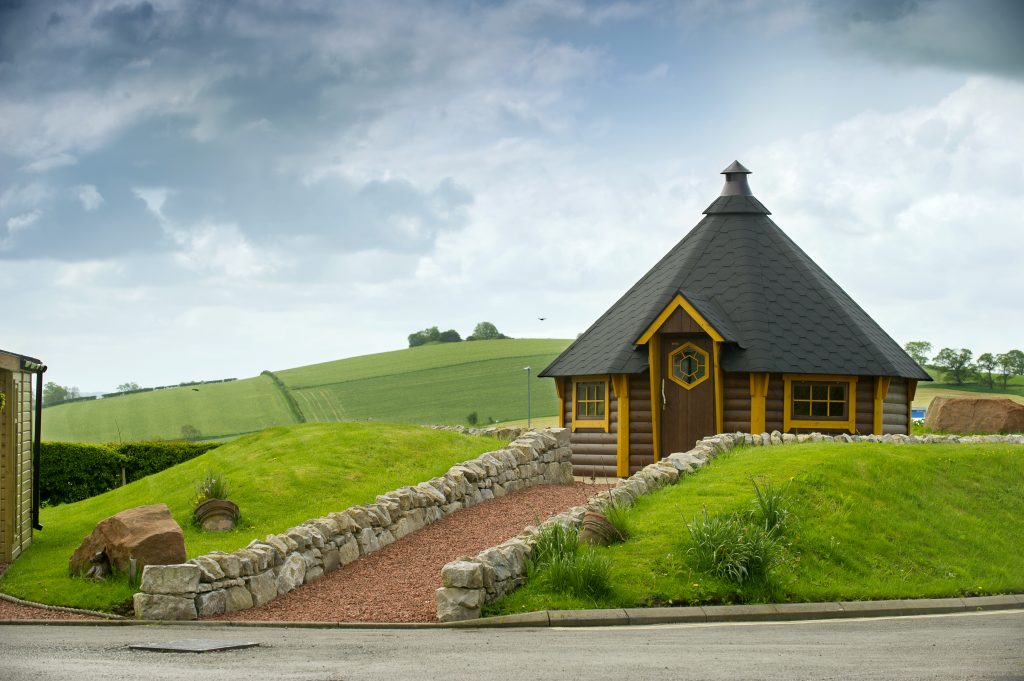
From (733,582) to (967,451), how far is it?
8.42 meters

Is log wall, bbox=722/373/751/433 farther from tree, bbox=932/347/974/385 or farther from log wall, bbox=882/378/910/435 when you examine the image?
tree, bbox=932/347/974/385

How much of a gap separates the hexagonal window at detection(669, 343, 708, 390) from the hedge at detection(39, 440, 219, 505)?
13.5 metres

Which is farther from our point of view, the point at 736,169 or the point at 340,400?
the point at 340,400

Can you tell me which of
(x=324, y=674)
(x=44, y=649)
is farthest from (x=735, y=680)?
(x=44, y=649)

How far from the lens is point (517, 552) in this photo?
14.3 metres

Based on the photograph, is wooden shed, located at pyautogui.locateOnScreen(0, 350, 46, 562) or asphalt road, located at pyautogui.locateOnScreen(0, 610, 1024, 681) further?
wooden shed, located at pyautogui.locateOnScreen(0, 350, 46, 562)

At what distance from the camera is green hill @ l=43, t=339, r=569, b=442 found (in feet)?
204

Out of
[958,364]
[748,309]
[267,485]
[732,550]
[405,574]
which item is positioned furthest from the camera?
[958,364]

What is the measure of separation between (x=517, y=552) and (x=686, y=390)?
471 inches

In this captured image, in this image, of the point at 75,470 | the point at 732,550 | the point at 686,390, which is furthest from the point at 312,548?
the point at 75,470

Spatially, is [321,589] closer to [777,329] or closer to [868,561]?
[868,561]

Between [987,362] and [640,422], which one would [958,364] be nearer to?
[987,362]

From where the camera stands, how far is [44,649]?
11.5 m

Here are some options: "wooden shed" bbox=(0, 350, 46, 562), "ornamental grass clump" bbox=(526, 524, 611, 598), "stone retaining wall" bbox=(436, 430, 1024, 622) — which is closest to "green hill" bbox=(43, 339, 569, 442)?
"wooden shed" bbox=(0, 350, 46, 562)
